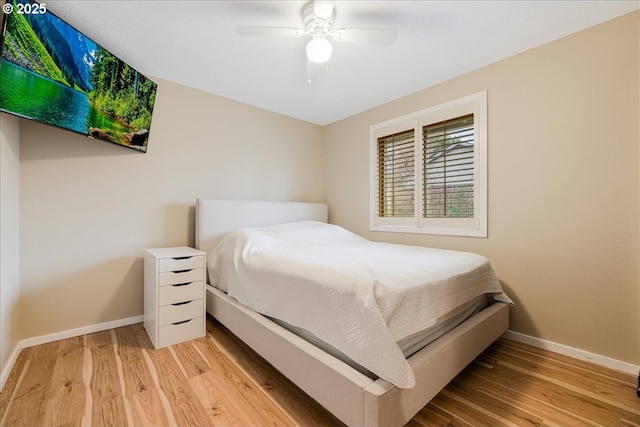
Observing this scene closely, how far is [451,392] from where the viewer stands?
1.56 metres

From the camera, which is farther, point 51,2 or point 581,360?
point 581,360

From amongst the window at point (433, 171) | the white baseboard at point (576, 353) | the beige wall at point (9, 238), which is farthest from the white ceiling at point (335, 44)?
the white baseboard at point (576, 353)

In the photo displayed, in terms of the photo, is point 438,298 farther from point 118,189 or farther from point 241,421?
point 118,189

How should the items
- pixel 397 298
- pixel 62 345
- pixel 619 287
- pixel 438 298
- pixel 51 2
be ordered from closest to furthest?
pixel 397 298
pixel 438 298
pixel 51 2
pixel 619 287
pixel 62 345

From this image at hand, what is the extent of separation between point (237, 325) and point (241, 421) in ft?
2.36

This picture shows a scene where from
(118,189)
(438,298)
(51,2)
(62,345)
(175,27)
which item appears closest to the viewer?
(438,298)

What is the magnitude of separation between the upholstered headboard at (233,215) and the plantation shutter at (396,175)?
1.03 metres

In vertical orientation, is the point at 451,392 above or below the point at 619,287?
below

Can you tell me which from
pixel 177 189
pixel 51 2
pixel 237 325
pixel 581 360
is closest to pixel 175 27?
pixel 51 2

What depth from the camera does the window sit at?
2428 millimetres

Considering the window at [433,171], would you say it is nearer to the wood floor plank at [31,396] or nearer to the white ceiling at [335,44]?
the white ceiling at [335,44]

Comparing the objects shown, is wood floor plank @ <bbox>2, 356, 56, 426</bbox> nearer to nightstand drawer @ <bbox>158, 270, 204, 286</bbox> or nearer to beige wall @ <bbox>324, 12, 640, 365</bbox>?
nightstand drawer @ <bbox>158, 270, 204, 286</bbox>

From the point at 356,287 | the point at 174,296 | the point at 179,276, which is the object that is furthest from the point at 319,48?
the point at 174,296

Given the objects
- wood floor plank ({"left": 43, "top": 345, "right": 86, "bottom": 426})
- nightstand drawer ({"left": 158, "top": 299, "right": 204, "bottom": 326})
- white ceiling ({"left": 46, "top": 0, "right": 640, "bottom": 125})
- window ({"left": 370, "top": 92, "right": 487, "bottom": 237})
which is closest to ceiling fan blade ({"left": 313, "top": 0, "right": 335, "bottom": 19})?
white ceiling ({"left": 46, "top": 0, "right": 640, "bottom": 125})
